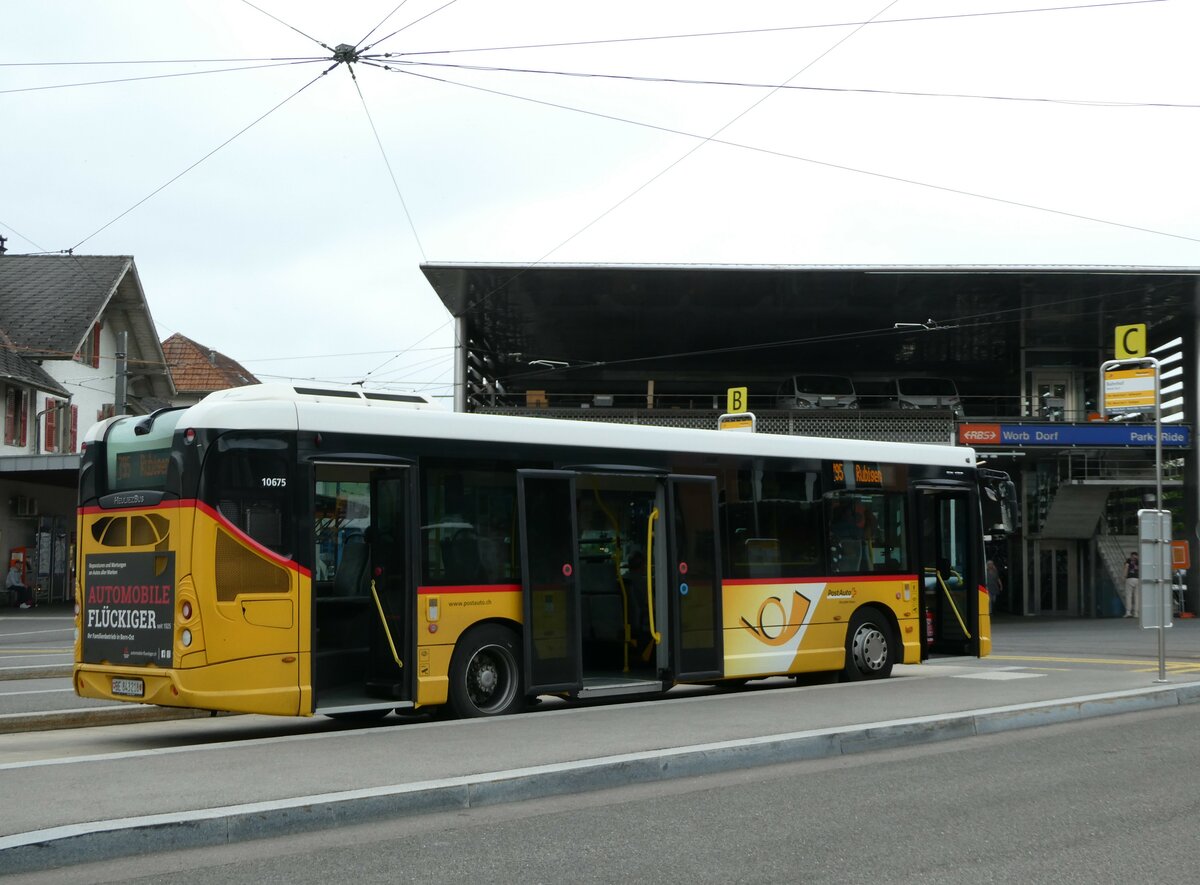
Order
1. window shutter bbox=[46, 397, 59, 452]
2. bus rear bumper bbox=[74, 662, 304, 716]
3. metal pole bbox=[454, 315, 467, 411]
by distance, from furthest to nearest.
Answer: window shutter bbox=[46, 397, 59, 452], metal pole bbox=[454, 315, 467, 411], bus rear bumper bbox=[74, 662, 304, 716]

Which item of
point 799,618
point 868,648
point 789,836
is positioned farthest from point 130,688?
point 868,648

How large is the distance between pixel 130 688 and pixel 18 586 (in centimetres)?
3531

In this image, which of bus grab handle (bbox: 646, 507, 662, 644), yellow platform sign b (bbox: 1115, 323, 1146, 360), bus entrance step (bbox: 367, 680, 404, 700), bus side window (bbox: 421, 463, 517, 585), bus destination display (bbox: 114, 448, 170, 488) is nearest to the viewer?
bus destination display (bbox: 114, 448, 170, 488)

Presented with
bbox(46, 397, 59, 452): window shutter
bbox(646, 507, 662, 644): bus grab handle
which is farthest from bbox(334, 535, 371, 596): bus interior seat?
bbox(46, 397, 59, 452): window shutter

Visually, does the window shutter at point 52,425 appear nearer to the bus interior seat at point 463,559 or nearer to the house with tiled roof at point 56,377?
the house with tiled roof at point 56,377

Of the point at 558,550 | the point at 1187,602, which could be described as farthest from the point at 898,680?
the point at 1187,602

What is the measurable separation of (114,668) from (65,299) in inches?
1632

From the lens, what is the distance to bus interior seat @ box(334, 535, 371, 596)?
11.9 m

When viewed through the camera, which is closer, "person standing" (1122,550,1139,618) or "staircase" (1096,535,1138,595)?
"person standing" (1122,550,1139,618)

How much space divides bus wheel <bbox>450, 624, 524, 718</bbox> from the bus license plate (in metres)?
2.61

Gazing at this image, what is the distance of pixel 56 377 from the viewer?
4791cm

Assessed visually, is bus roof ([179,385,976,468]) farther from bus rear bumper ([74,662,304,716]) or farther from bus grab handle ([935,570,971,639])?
bus rear bumper ([74,662,304,716])

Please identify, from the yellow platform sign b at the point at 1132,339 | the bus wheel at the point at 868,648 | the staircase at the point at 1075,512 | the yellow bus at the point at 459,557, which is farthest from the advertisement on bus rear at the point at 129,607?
the staircase at the point at 1075,512

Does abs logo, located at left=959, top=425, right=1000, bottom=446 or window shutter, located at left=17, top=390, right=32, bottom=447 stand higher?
window shutter, located at left=17, top=390, right=32, bottom=447
